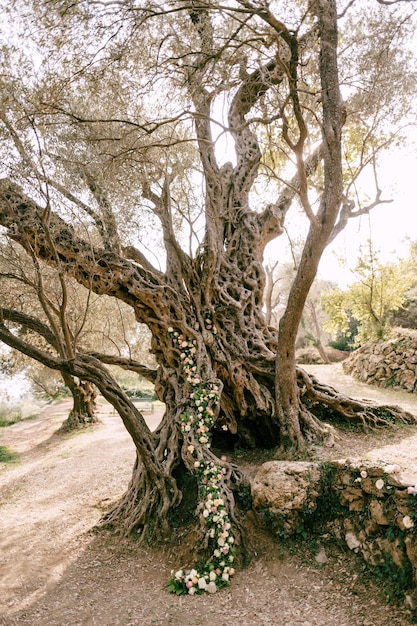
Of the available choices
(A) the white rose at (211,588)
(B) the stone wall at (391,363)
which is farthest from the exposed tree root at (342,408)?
(B) the stone wall at (391,363)

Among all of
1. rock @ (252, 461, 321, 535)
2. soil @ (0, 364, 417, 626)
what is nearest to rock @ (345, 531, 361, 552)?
soil @ (0, 364, 417, 626)

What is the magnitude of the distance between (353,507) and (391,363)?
11.0m

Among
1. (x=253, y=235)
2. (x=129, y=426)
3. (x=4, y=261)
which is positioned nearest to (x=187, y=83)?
(x=253, y=235)

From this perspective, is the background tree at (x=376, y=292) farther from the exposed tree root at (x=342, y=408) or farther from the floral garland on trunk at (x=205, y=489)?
the floral garland on trunk at (x=205, y=489)

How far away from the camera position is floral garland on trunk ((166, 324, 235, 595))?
17.3 feet

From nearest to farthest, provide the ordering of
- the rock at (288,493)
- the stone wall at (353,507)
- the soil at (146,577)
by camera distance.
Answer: the stone wall at (353,507), the soil at (146,577), the rock at (288,493)

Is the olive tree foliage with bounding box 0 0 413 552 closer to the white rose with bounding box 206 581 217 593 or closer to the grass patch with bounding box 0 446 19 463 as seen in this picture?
the white rose with bounding box 206 581 217 593

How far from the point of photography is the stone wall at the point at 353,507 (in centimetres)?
443

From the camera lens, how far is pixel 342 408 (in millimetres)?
8469

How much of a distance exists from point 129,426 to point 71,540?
213cm

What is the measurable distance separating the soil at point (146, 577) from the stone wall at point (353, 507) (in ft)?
0.75

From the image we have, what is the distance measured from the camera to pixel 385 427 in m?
8.41

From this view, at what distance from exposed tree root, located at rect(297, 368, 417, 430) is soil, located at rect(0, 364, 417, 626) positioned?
295mm

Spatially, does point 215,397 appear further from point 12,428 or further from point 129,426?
point 12,428
